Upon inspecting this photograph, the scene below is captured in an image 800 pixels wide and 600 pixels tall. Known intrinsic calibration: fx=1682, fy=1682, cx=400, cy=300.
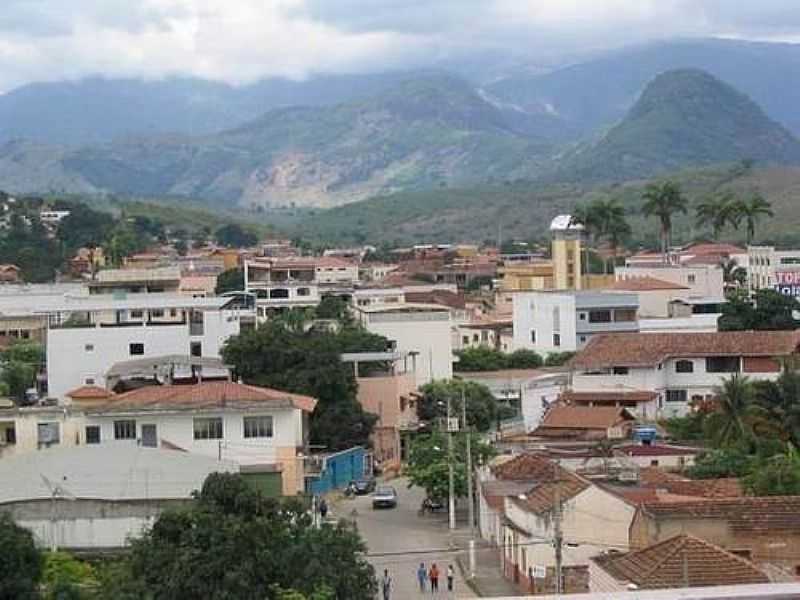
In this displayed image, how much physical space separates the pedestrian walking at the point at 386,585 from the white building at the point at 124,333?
1934 cm

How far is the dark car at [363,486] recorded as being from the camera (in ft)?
128

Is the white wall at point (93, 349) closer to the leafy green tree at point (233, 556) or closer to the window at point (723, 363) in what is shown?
the window at point (723, 363)

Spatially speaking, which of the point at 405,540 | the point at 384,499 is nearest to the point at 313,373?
the point at 384,499

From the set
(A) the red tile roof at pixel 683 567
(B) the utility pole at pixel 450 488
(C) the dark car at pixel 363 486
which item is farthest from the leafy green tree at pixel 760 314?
(A) the red tile roof at pixel 683 567

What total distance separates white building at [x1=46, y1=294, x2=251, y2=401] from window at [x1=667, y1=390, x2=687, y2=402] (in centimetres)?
1302

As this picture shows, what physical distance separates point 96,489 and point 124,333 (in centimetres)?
1881

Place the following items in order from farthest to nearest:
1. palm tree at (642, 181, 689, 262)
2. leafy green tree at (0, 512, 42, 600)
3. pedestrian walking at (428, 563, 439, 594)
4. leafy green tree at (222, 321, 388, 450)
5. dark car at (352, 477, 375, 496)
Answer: palm tree at (642, 181, 689, 262), leafy green tree at (222, 321, 388, 450), dark car at (352, 477, 375, 496), pedestrian walking at (428, 563, 439, 594), leafy green tree at (0, 512, 42, 600)

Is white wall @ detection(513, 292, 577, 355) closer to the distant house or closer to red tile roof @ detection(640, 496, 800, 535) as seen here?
the distant house

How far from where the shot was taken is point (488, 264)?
338 feet

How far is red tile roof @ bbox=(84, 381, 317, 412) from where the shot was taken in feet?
119

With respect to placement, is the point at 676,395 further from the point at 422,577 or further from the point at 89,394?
the point at 422,577

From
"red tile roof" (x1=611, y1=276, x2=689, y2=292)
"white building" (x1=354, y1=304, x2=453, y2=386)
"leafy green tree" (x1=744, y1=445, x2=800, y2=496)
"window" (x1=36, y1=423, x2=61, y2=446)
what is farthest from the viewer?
"red tile roof" (x1=611, y1=276, x2=689, y2=292)

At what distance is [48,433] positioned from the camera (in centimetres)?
3709

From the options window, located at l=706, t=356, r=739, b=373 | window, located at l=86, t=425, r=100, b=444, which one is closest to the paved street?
window, located at l=86, t=425, r=100, b=444
